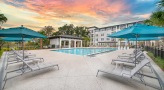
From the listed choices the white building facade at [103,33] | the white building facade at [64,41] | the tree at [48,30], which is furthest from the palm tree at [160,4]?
the white building facade at [103,33]

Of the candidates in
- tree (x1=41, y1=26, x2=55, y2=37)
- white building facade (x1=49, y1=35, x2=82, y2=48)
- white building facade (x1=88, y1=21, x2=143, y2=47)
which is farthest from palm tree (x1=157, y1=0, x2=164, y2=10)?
white building facade (x1=88, y1=21, x2=143, y2=47)

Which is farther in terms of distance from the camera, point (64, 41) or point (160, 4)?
point (64, 41)

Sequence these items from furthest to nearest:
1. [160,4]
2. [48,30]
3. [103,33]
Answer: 1. [103,33]
2. [48,30]
3. [160,4]

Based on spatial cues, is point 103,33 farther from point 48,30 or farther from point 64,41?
point 64,41

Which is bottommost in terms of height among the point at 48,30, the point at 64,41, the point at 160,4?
the point at 64,41

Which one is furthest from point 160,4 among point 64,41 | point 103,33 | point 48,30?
point 103,33

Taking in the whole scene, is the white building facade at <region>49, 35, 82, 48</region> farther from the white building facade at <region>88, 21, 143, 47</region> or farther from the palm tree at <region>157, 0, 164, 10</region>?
the palm tree at <region>157, 0, 164, 10</region>

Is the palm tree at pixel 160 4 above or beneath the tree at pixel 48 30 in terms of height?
beneath

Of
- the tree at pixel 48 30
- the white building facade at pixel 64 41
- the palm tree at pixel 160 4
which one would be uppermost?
the tree at pixel 48 30

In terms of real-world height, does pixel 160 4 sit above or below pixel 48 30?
below

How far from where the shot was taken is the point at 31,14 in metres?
15.2

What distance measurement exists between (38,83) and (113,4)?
43.7 ft

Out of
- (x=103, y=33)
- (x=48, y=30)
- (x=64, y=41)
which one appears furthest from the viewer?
(x=103, y=33)

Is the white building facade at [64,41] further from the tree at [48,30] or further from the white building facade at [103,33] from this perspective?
the white building facade at [103,33]
